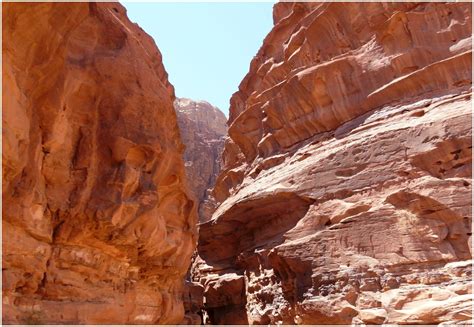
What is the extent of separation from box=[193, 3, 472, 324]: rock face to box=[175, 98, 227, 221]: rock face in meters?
16.5

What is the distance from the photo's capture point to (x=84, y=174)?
8.84 metres

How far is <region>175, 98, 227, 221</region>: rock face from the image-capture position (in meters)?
37.9

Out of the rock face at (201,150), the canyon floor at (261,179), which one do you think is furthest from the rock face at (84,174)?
the rock face at (201,150)

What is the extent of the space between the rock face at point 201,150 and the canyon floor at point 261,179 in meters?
15.1

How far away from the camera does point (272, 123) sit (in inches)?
772

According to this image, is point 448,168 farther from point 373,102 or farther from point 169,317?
point 169,317

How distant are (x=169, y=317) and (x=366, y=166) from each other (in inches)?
281

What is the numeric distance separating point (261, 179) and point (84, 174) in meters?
10.5

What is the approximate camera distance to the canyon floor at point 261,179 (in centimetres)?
782

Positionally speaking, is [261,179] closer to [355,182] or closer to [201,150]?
[355,182]

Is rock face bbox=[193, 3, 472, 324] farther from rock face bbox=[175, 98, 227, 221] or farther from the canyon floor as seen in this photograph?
rock face bbox=[175, 98, 227, 221]

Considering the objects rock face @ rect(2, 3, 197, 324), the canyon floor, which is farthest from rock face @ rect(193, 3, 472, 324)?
rock face @ rect(2, 3, 197, 324)

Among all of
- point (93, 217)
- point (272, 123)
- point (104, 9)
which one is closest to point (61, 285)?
point (93, 217)

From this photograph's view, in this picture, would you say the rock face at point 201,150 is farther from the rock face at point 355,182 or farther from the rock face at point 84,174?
the rock face at point 84,174
